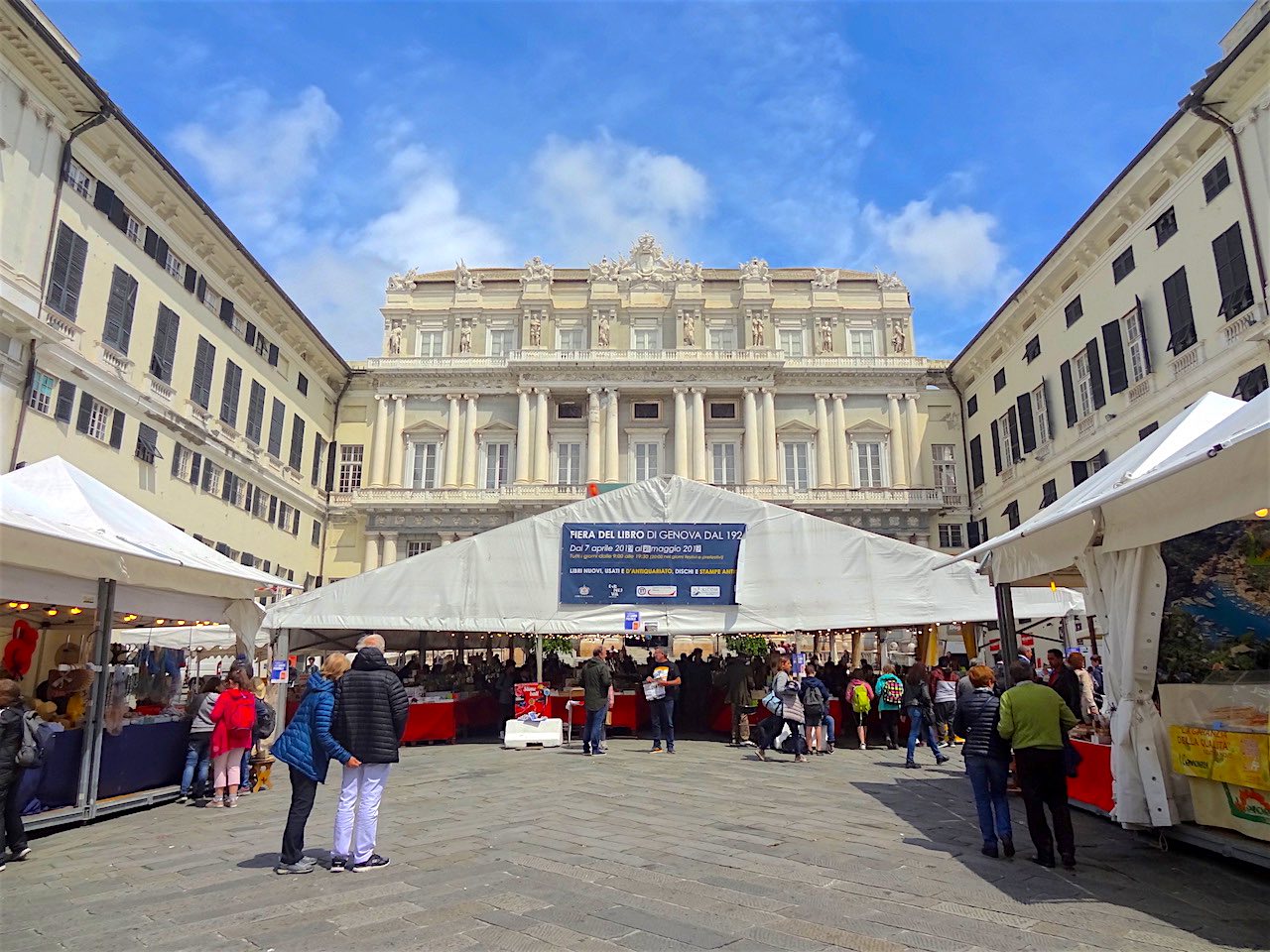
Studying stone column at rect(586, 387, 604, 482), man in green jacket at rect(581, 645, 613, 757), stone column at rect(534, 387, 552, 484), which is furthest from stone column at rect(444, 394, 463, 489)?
Result: man in green jacket at rect(581, 645, 613, 757)

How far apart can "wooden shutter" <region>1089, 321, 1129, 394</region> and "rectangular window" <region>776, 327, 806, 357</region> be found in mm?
18085

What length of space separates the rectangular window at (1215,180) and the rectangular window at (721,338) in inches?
903

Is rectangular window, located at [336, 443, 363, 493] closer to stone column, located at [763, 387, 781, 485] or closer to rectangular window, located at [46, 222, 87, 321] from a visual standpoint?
stone column, located at [763, 387, 781, 485]

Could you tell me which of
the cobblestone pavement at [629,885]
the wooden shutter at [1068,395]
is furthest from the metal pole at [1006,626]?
the wooden shutter at [1068,395]

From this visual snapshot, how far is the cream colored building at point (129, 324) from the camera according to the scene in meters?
16.3

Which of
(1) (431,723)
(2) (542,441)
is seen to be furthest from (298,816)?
(2) (542,441)

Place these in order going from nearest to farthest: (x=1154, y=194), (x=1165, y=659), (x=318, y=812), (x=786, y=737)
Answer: (x=1165, y=659) → (x=318, y=812) → (x=786, y=737) → (x=1154, y=194)

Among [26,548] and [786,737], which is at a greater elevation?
[26,548]

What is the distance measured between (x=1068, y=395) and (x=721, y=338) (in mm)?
17900

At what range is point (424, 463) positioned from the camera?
38.2m

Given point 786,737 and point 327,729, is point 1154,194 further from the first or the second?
point 327,729

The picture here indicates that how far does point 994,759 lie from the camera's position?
242 inches

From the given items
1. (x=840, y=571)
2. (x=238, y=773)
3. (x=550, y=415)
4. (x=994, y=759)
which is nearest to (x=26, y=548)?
(x=238, y=773)

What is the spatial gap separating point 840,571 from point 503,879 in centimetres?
878
